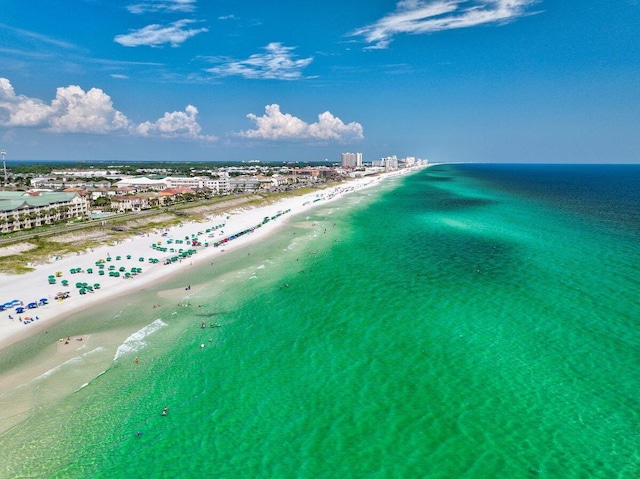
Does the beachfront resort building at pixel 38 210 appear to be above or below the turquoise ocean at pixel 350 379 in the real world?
above

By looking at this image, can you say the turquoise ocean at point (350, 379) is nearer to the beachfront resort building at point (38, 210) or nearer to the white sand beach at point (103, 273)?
the white sand beach at point (103, 273)

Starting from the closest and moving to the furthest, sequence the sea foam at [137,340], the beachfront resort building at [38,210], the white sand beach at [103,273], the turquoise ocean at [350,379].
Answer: the turquoise ocean at [350,379] < the sea foam at [137,340] < the white sand beach at [103,273] < the beachfront resort building at [38,210]

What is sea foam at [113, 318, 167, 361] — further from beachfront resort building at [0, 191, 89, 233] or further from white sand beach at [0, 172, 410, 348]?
beachfront resort building at [0, 191, 89, 233]

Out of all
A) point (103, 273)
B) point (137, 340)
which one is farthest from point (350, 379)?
point (103, 273)

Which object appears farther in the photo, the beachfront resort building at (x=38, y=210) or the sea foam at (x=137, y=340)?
the beachfront resort building at (x=38, y=210)

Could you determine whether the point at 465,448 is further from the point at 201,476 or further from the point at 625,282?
the point at 625,282

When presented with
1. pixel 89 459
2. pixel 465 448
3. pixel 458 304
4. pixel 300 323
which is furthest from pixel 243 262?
pixel 465 448

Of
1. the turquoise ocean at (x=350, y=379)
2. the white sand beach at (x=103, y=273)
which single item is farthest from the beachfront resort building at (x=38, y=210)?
the turquoise ocean at (x=350, y=379)
